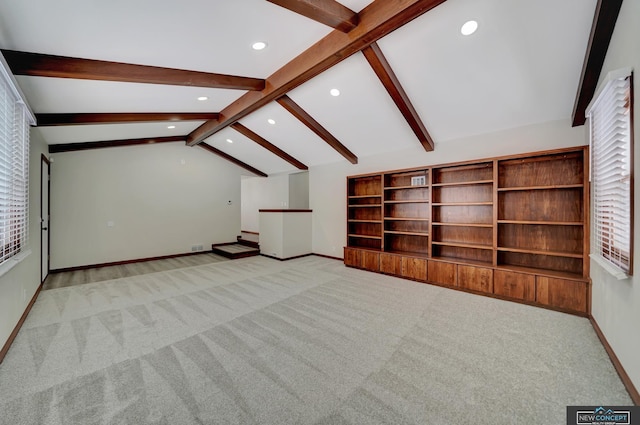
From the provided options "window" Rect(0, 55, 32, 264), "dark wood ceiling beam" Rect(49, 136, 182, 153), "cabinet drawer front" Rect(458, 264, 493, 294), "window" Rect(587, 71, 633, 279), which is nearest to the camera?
"window" Rect(587, 71, 633, 279)

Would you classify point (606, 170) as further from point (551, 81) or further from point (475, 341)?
point (475, 341)

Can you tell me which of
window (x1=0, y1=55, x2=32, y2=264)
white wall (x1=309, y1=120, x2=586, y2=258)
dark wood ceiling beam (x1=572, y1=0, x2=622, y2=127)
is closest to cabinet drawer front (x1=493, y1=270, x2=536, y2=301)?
white wall (x1=309, y1=120, x2=586, y2=258)

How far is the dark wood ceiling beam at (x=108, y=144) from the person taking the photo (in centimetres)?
527

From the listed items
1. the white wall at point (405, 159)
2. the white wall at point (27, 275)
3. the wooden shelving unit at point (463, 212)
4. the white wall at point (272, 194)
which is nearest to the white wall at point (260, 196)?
the white wall at point (272, 194)

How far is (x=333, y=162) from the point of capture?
21.8ft

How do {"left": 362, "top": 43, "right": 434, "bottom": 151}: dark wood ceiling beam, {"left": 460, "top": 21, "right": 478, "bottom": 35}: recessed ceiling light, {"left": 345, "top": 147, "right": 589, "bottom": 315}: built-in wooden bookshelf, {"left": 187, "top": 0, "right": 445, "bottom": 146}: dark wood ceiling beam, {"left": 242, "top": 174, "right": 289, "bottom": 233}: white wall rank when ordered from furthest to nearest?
{"left": 242, "top": 174, "right": 289, "bottom": 233}: white wall < {"left": 345, "top": 147, "right": 589, "bottom": 315}: built-in wooden bookshelf < {"left": 362, "top": 43, "right": 434, "bottom": 151}: dark wood ceiling beam < {"left": 460, "top": 21, "right": 478, "bottom": 35}: recessed ceiling light < {"left": 187, "top": 0, "right": 445, "bottom": 146}: dark wood ceiling beam

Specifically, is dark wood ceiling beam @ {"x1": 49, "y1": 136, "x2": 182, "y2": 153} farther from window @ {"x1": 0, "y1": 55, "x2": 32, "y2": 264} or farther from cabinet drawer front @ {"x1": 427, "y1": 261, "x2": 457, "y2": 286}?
cabinet drawer front @ {"x1": 427, "y1": 261, "x2": 457, "y2": 286}

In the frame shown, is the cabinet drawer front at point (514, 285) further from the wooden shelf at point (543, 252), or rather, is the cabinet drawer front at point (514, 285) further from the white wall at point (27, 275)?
the white wall at point (27, 275)

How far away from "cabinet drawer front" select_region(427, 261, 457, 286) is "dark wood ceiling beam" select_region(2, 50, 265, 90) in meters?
4.25

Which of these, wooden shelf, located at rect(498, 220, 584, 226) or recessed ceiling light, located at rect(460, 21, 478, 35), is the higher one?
recessed ceiling light, located at rect(460, 21, 478, 35)

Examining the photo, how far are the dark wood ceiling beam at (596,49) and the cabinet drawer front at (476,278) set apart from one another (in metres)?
2.34

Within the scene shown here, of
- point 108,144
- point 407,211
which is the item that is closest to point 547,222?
point 407,211

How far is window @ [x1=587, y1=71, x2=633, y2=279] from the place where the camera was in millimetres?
1942

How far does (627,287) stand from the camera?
6.54 feet
